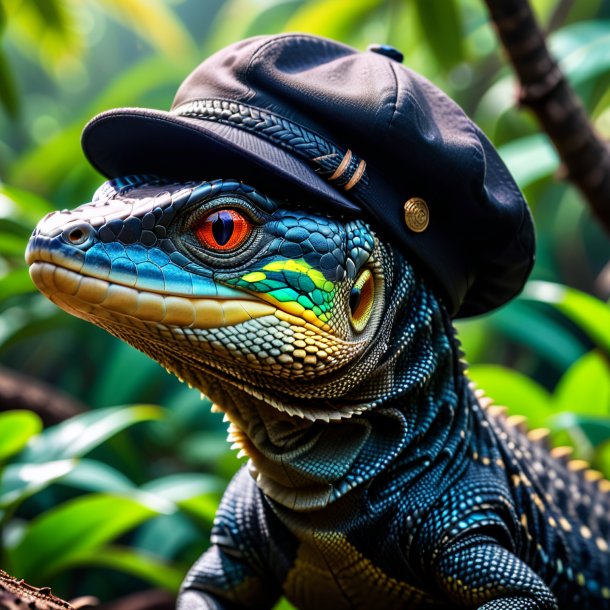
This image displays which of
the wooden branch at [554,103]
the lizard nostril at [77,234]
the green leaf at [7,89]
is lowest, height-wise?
the lizard nostril at [77,234]

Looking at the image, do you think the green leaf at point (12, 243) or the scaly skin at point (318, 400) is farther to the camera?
the green leaf at point (12, 243)

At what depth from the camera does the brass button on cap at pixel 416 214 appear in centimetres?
128

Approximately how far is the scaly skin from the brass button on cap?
Result: 0.16ft

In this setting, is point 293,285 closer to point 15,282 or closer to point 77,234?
point 77,234

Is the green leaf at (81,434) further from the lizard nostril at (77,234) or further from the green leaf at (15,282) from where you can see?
the lizard nostril at (77,234)

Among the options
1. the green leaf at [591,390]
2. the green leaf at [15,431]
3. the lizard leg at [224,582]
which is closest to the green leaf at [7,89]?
the green leaf at [15,431]

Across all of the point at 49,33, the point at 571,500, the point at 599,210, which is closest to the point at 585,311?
the point at 599,210

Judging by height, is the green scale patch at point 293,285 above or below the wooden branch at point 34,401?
above

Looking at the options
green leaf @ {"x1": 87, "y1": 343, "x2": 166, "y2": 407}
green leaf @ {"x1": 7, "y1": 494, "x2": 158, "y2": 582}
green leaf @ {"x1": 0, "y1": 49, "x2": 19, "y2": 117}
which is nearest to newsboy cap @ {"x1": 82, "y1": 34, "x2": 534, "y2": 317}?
green leaf @ {"x1": 7, "y1": 494, "x2": 158, "y2": 582}

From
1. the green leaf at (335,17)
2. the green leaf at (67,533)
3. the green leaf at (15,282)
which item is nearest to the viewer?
the green leaf at (67,533)

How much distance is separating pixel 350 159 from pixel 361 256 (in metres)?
0.13

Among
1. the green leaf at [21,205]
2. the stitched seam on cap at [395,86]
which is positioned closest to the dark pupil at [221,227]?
the stitched seam on cap at [395,86]

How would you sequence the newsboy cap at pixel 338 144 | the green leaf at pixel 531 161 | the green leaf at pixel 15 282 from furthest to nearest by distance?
the green leaf at pixel 531 161 → the green leaf at pixel 15 282 → the newsboy cap at pixel 338 144

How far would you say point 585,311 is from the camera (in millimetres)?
2537
